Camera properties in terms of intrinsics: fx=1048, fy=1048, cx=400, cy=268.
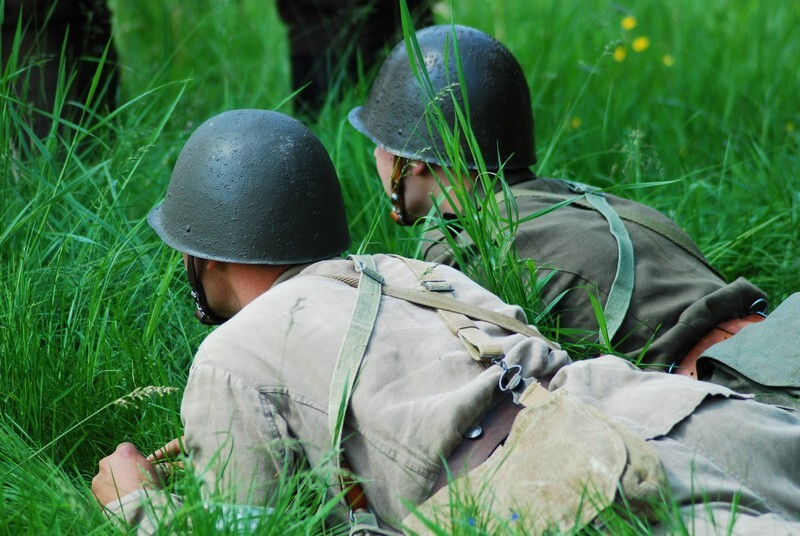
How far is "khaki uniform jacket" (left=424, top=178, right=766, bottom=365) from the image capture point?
2.89m

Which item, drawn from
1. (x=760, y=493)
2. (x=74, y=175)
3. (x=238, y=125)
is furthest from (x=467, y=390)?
(x=74, y=175)

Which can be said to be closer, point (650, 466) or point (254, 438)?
point (650, 466)

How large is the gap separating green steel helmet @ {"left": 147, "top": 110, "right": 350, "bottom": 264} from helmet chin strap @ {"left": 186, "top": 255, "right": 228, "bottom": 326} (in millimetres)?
47

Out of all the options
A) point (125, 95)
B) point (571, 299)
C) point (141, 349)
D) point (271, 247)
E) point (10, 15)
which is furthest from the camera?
point (125, 95)

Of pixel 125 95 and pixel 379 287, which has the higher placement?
pixel 379 287

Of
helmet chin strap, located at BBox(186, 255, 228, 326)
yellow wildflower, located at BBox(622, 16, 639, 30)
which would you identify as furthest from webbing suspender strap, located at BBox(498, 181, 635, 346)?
yellow wildflower, located at BBox(622, 16, 639, 30)

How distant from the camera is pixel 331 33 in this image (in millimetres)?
5043

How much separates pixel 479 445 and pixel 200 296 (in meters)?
0.88

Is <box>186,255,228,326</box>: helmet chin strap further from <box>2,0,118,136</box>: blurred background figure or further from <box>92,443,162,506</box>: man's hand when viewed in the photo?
<box>2,0,118,136</box>: blurred background figure

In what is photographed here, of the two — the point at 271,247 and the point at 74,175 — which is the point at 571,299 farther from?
the point at 74,175

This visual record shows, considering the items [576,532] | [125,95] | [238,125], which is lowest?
[125,95]

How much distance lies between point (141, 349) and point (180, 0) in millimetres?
3439

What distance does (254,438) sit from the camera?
2.07 metres

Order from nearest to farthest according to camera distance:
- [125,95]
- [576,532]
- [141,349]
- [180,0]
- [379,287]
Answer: [576,532] → [379,287] → [141,349] → [125,95] → [180,0]
